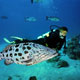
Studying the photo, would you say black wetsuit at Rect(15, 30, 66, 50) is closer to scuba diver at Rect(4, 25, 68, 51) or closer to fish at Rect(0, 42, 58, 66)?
scuba diver at Rect(4, 25, 68, 51)

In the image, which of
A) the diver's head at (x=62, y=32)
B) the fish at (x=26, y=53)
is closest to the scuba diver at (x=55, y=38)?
the diver's head at (x=62, y=32)

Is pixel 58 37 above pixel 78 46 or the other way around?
the other way around

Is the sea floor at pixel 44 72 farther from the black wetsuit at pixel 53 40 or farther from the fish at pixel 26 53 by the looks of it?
the fish at pixel 26 53

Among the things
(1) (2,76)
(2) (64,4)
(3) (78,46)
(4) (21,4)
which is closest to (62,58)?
(3) (78,46)

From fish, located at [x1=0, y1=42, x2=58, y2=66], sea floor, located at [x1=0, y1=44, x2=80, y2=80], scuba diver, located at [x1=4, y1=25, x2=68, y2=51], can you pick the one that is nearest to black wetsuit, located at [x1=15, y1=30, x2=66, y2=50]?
scuba diver, located at [x1=4, y1=25, x2=68, y2=51]

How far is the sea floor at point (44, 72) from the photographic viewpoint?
708 centimetres

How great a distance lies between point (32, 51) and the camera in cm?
183

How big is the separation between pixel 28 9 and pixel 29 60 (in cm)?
7727

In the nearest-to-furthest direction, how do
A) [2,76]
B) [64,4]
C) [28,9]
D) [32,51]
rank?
[32,51] < [2,76] < [64,4] < [28,9]

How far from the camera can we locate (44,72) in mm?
7602

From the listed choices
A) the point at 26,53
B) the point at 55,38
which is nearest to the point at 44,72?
the point at 55,38

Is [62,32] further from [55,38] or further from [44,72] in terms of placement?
[44,72]

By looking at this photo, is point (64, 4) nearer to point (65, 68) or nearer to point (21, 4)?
point (21, 4)

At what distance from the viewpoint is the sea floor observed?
7.08 m
